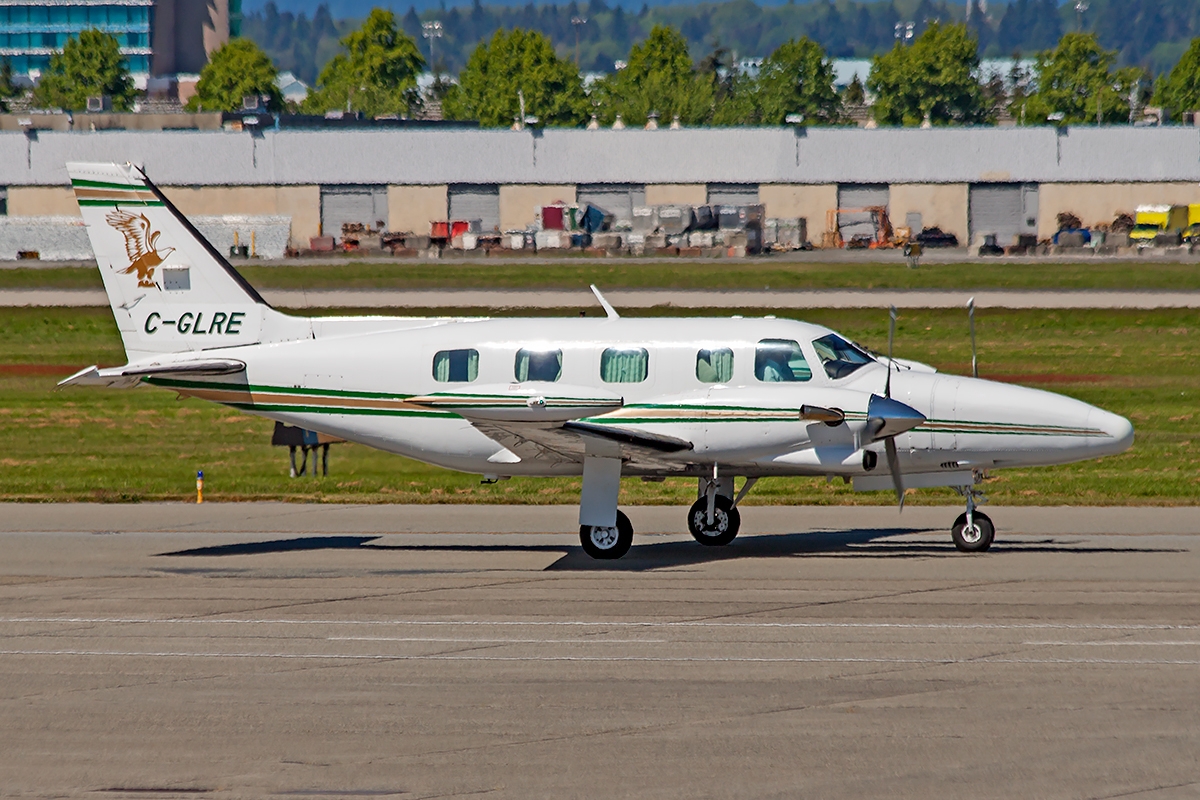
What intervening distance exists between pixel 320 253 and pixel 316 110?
9851cm

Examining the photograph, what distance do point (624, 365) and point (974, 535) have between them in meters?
4.65

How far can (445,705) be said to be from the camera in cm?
1121

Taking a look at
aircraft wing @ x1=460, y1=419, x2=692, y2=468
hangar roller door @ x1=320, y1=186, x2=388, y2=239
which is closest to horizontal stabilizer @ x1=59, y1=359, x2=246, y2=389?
aircraft wing @ x1=460, y1=419, x2=692, y2=468

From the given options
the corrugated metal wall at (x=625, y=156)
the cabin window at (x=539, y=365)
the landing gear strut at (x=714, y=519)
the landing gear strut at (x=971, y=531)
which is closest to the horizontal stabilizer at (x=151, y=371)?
the cabin window at (x=539, y=365)

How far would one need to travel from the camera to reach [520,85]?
5610 inches

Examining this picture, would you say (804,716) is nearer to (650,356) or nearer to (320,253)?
(650,356)

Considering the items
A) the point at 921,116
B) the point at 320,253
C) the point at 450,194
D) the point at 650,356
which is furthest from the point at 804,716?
the point at 921,116

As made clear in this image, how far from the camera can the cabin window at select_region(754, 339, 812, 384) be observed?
17.2 m

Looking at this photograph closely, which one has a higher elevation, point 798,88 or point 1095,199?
point 798,88

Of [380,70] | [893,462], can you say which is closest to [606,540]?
[893,462]

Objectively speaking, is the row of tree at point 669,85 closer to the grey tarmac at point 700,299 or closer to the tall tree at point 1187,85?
the tall tree at point 1187,85

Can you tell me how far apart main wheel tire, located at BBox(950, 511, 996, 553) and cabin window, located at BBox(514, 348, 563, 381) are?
5.13 m

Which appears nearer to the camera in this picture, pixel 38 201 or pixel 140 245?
pixel 140 245

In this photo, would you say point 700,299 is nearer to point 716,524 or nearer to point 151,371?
point 716,524
